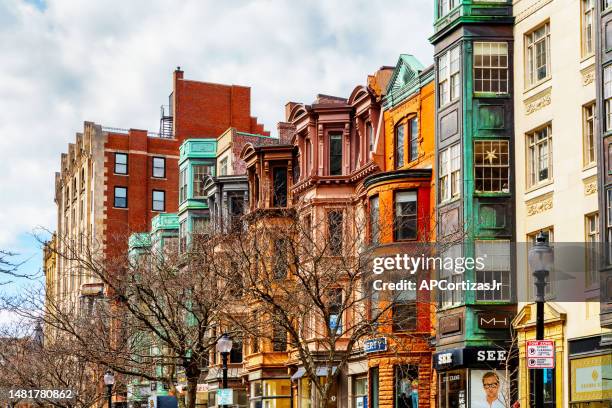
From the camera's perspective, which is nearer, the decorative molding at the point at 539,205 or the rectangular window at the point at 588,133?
the rectangular window at the point at 588,133

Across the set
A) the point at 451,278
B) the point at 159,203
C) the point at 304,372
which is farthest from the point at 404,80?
the point at 159,203

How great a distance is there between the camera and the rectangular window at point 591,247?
39219mm

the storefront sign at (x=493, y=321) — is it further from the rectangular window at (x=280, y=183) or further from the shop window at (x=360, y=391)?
the rectangular window at (x=280, y=183)

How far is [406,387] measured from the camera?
5300 cm

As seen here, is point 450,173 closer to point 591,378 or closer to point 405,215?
point 405,215

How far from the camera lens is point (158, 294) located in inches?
1937

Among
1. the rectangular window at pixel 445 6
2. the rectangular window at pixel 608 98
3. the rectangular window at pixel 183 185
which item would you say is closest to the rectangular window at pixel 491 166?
the rectangular window at pixel 445 6

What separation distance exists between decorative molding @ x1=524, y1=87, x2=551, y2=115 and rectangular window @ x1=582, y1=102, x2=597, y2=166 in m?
2.68

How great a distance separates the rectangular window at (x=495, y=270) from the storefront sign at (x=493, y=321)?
0.61 m

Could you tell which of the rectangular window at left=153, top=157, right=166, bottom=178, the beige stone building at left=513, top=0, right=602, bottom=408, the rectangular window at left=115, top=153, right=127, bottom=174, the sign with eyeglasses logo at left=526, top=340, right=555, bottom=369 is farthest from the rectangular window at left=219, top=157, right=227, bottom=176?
the sign with eyeglasses logo at left=526, top=340, right=555, bottom=369

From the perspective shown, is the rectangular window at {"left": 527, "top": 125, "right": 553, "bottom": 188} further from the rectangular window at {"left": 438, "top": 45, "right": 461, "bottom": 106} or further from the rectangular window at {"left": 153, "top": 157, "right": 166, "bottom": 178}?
the rectangular window at {"left": 153, "top": 157, "right": 166, "bottom": 178}

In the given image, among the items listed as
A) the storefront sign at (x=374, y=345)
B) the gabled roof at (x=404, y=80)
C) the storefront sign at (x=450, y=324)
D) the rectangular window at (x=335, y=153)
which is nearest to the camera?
the storefront sign at (x=450, y=324)

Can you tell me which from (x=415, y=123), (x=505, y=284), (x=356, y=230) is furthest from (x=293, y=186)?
(x=505, y=284)

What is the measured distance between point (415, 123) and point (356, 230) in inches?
326
